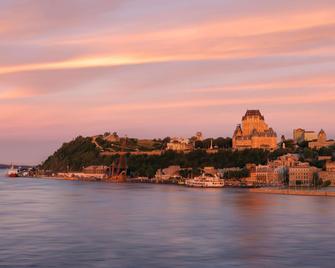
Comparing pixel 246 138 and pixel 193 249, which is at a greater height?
pixel 246 138

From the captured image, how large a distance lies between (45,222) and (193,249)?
6.78 metres

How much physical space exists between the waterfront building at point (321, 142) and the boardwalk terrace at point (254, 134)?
3.96 metres

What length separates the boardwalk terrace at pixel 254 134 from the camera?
80.5 metres

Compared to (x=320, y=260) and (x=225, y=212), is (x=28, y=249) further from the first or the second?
(x=225, y=212)

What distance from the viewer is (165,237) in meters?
18.0

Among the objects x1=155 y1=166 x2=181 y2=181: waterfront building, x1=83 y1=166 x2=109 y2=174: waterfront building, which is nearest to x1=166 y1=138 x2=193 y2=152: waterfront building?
x1=83 y1=166 x2=109 y2=174: waterfront building

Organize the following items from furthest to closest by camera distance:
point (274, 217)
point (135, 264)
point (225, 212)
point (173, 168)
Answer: point (173, 168), point (225, 212), point (274, 217), point (135, 264)

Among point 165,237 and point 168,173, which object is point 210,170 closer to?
point 168,173

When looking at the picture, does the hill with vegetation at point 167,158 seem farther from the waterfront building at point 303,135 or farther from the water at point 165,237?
the water at point 165,237

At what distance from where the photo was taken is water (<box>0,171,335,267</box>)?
14.6 metres

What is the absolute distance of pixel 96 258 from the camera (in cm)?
1473

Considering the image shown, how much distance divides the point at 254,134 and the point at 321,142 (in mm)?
7133

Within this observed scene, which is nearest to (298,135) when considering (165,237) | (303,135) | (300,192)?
(303,135)

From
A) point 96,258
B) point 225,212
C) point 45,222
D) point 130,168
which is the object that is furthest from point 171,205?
point 130,168
